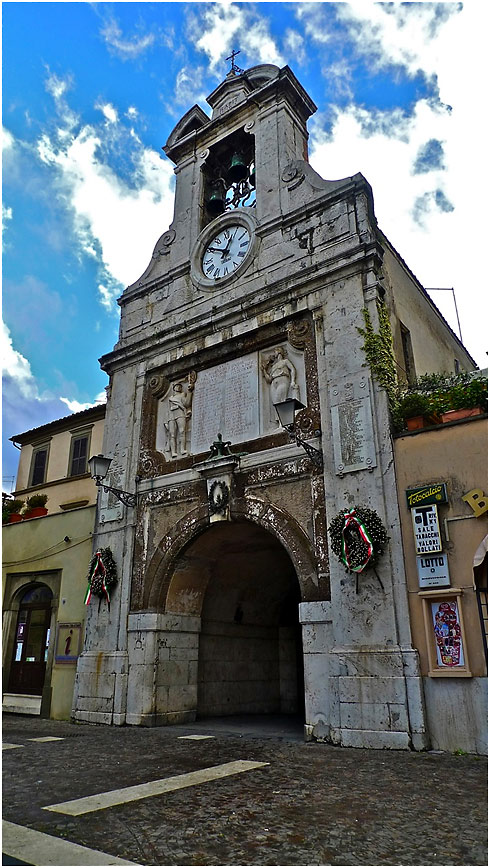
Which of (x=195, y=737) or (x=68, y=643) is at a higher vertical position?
(x=68, y=643)

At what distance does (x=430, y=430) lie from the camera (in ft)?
28.5

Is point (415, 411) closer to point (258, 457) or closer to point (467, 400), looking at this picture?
point (467, 400)

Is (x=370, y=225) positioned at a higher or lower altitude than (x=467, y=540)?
higher

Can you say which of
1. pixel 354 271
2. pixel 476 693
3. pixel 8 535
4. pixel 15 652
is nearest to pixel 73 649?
pixel 15 652

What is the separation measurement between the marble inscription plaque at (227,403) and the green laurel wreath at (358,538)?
2.79 meters

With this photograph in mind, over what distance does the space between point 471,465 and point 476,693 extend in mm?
2936

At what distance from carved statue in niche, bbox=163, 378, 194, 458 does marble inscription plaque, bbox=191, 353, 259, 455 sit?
0.15 meters

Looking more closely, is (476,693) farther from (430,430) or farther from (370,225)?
(370,225)

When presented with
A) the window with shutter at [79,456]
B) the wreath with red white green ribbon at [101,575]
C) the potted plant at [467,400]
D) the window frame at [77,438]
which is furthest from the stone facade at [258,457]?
the window with shutter at [79,456]

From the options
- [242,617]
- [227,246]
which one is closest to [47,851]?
[242,617]

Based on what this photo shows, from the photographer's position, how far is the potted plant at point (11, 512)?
16062 millimetres

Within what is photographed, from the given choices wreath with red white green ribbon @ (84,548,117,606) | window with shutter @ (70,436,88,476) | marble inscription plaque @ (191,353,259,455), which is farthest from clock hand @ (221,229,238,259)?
window with shutter @ (70,436,88,476)

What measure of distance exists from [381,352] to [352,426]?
1.31 meters

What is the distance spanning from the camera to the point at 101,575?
39.6ft
